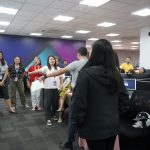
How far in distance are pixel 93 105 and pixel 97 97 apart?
0.20 ft

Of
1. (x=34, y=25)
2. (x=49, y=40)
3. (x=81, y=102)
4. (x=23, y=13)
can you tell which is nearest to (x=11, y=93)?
(x=23, y=13)

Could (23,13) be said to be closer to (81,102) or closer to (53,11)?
(53,11)

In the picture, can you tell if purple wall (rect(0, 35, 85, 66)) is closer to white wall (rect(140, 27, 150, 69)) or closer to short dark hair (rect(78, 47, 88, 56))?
white wall (rect(140, 27, 150, 69))

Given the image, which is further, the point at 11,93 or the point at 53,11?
the point at 53,11

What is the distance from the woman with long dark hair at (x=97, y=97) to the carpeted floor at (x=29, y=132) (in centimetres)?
179

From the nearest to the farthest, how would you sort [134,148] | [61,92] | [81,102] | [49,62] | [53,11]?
[81,102], [134,148], [49,62], [61,92], [53,11]

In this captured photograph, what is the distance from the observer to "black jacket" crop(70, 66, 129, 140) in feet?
4.66

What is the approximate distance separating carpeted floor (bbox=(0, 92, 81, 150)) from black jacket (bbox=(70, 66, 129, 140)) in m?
1.80

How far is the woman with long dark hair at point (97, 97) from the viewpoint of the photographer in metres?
1.42

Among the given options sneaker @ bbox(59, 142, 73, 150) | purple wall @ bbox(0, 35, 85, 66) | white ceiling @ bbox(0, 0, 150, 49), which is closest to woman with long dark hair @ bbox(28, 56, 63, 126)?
sneaker @ bbox(59, 142, 73, 150)

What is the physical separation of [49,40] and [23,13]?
550 centimetres

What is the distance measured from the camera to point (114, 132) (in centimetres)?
150

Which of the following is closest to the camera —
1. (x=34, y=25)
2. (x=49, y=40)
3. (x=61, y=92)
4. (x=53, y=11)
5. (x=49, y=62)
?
(x=49, y=62)

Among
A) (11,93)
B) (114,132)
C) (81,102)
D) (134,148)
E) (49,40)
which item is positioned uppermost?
(49,40)
